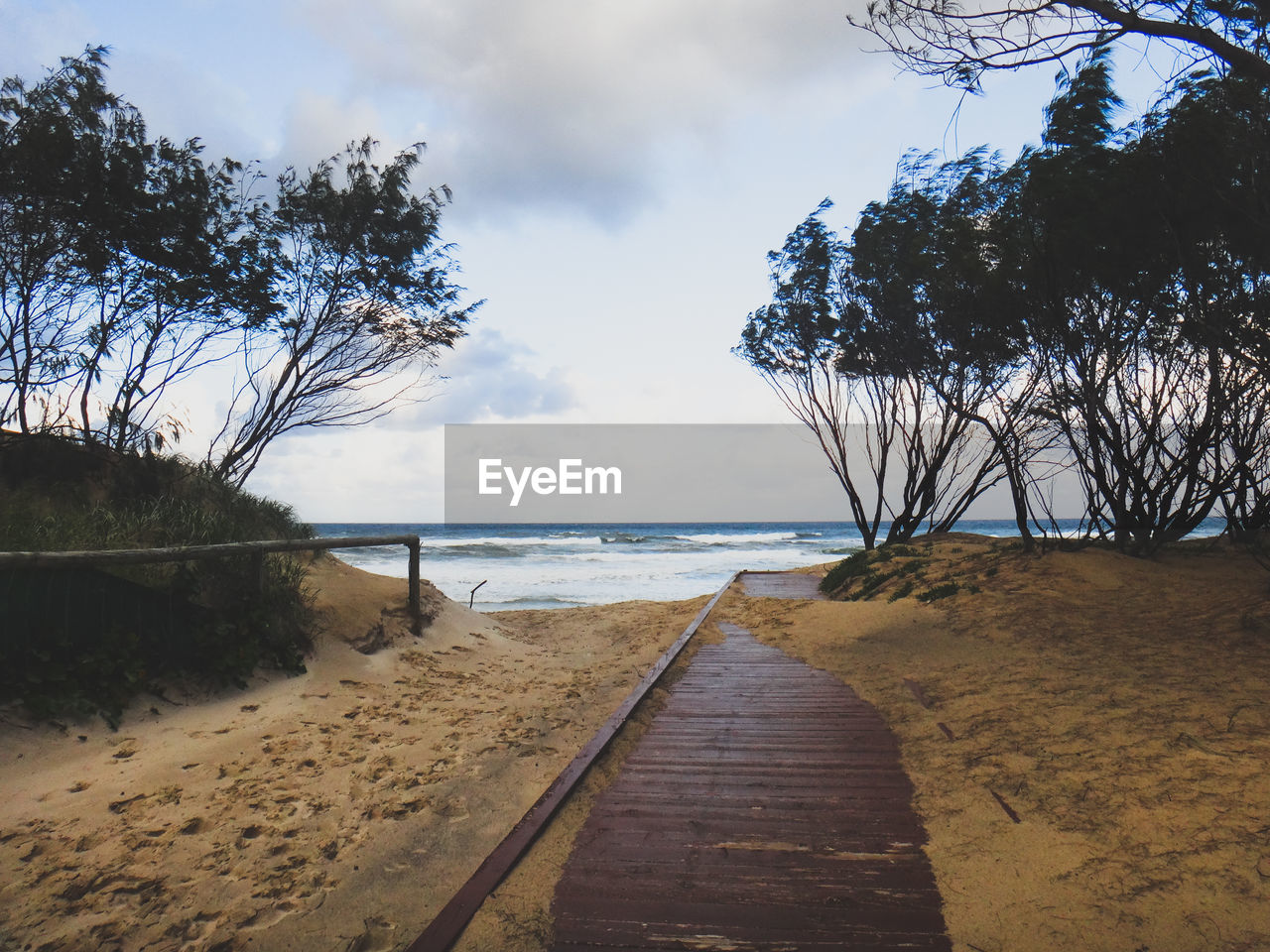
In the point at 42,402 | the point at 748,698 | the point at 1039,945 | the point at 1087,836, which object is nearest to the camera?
the point at 1039,945

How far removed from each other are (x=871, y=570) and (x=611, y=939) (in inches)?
431

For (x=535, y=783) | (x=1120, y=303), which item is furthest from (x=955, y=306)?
(x=535, y=783)

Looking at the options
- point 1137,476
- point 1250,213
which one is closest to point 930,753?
point 1250,213

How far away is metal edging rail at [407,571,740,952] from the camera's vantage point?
280 centimetres

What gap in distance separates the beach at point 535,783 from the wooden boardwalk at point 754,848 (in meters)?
0.16

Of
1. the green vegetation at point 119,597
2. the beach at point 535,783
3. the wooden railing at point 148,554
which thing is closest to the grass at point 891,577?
the beach at point 535,783

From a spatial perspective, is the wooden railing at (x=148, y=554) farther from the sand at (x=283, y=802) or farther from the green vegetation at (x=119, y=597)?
the sand at (x=283, y=802)

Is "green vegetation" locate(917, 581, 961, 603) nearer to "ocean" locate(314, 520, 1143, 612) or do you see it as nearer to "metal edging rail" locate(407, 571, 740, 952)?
"metal edging rail" locate(407, 571, 740, 952)

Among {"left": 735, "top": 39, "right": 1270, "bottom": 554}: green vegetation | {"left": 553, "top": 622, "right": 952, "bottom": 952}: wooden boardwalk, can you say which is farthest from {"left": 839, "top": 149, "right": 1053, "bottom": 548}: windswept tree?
{"left": 553, "top": 622, "right": 952, "bottom": 952}: wooden boardwalk

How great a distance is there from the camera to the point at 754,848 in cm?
349

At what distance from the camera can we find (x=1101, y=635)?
284 inches

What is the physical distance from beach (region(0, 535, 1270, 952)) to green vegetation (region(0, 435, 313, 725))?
291 mm

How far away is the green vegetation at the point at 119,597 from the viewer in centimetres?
510

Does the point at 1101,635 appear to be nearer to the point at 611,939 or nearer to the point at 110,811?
the point at 611,939
